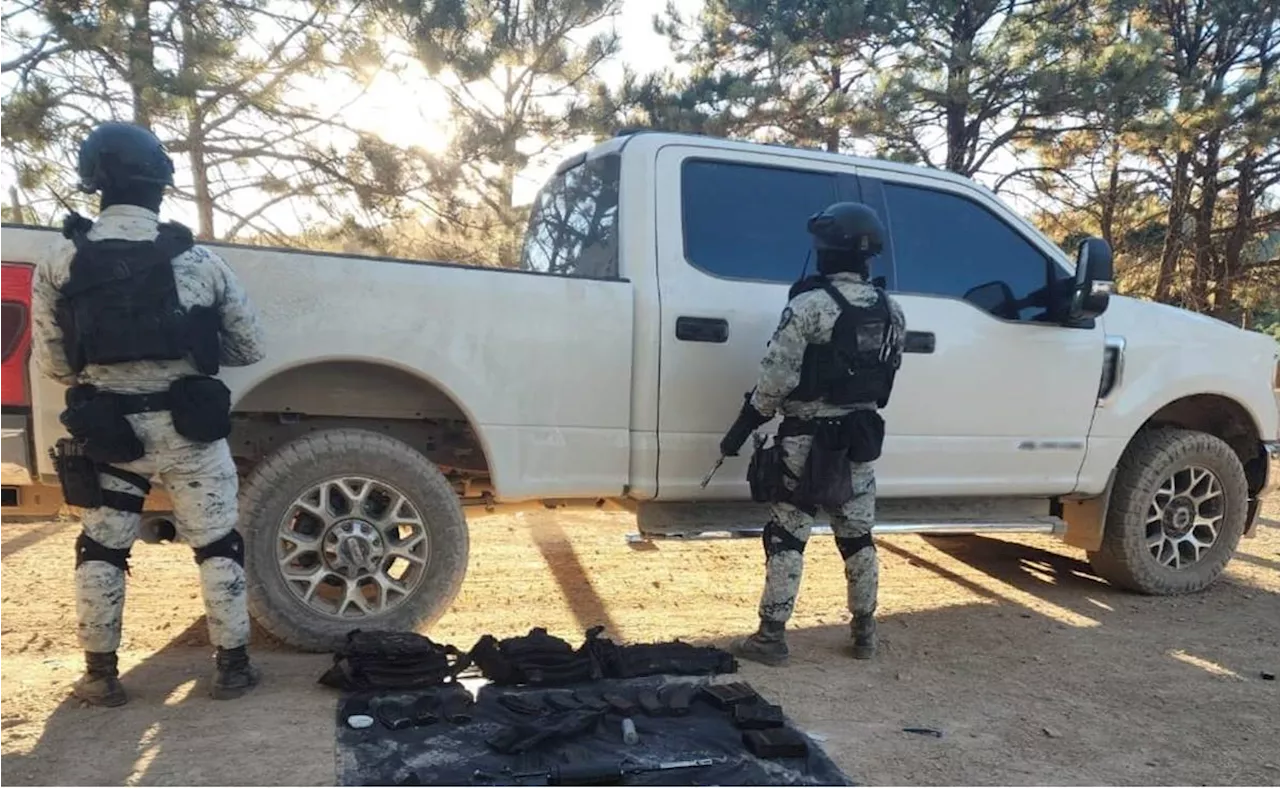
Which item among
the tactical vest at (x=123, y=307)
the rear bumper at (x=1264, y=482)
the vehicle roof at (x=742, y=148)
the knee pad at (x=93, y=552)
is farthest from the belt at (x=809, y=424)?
the rear bumper at (x=1264, y=482)

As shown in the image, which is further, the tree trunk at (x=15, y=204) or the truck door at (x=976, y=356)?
the tree trunk at (x=15, y=204)

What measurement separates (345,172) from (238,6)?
5.81 ft

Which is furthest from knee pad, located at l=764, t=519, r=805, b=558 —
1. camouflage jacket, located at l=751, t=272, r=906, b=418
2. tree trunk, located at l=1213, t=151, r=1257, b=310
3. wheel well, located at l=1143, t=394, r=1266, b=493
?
tree trunk, located at l=1213, t=151, r=1257, b=310

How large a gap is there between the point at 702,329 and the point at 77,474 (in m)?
2.37

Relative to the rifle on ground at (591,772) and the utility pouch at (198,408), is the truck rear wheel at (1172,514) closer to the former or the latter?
the rifle on ground at (591,772)

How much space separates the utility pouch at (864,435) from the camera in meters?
3.70

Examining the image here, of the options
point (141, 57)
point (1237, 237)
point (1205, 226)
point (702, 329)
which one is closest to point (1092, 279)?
point (702, 329)

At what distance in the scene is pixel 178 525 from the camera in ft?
10.6

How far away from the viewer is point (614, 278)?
398 centimetres

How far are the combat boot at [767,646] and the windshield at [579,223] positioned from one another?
1.63 m

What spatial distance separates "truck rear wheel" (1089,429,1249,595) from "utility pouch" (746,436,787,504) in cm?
238

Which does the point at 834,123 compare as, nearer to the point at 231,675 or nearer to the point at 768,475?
the point at 768,475

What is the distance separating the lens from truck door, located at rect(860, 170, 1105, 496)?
4.41 metres

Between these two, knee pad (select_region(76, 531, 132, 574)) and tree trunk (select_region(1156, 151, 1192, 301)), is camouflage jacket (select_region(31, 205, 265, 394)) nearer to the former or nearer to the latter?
knee pad (select_region(76, 531, 132, 574))
